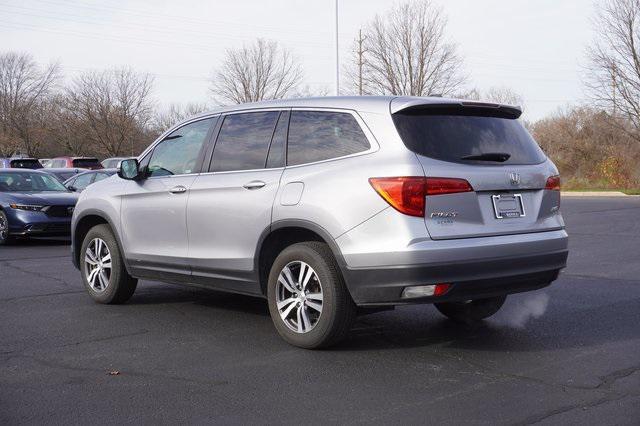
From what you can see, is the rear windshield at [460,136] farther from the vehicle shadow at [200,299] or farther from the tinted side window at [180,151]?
the vehicle shadow at [200,299]

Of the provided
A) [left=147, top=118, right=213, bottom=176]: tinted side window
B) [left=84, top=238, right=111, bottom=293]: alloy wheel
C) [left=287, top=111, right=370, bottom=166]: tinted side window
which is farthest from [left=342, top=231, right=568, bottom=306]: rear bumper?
[left=84, top=238, right=111, bottom=293]: alloy wheel

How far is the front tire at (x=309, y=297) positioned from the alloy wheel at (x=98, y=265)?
2436 millimetres

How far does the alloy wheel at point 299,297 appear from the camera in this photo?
17.7 ft

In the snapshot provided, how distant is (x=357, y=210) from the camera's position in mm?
5051

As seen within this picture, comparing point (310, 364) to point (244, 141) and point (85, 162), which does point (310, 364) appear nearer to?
point (244, 141)

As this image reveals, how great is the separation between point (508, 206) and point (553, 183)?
2.09 ft

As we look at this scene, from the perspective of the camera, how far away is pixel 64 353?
18.0 ft

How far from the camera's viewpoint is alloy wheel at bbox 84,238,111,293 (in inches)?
292

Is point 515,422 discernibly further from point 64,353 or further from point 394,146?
point 64,353

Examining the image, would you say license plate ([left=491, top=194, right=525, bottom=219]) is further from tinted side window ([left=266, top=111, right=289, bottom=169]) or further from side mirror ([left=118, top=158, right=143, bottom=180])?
side mirror ([left=118, top=158, right=143, bottom=180])

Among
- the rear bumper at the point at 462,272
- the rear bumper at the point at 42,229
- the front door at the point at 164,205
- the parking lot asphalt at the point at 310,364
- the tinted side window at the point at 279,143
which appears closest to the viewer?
the parking lot asphalt at the point at 310,364

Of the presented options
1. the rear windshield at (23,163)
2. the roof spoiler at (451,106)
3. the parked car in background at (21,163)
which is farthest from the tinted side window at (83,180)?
the roof spoiler at (451,106)

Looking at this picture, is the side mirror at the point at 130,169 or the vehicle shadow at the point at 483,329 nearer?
the vehicle shadow at the point at 483,329

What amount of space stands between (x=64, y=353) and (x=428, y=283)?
272 centimetres
